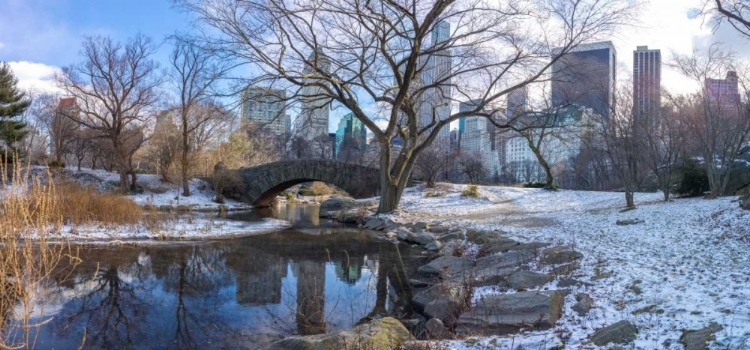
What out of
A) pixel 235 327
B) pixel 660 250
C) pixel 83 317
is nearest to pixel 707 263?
pixel 660 250

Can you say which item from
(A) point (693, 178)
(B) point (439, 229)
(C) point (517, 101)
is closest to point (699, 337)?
(B) point (439, 229)

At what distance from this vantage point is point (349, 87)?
16.9 meters

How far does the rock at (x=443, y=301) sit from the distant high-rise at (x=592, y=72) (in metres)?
11.2

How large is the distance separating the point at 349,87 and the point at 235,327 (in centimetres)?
1217

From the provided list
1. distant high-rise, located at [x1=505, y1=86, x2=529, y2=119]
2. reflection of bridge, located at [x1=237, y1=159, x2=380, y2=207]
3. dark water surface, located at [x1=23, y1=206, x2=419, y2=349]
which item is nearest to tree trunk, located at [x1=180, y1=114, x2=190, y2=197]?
reflection of bridge, located at [x1=237, y1=159, x2=380, y2=207]

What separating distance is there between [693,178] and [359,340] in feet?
56.8

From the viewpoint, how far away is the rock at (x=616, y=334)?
4051 mm

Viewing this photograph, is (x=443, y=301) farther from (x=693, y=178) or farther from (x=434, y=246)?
(x=693, y=178)

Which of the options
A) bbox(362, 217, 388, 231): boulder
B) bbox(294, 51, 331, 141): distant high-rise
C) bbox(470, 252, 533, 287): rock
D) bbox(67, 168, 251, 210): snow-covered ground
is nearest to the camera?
bbox(470, 252, 533, 287): rock

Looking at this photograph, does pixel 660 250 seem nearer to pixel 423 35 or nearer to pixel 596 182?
pixel 423 35

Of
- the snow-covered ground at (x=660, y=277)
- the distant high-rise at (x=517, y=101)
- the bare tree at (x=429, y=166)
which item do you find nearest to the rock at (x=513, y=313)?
the snow-covered ground at (x=660, y=277)

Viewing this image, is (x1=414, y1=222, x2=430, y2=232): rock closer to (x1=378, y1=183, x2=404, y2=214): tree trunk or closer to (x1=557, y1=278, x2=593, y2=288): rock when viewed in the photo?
(x1=378, y1=183, x2=404, y2=214): tree trunk

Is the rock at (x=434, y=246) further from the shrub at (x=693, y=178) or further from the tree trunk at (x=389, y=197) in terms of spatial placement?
the shrub at (x=693, y=178)

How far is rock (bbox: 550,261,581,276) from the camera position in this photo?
679 cm
